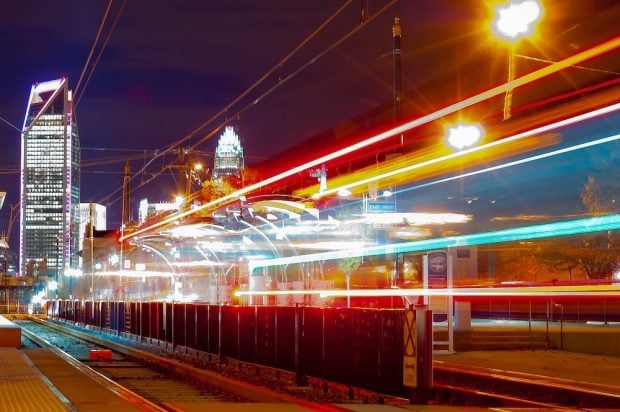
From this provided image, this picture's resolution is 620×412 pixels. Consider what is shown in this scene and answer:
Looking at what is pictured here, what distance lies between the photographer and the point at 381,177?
19.2 meters

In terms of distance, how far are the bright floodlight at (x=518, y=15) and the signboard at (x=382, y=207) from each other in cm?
506

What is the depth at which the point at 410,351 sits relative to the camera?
13.2m

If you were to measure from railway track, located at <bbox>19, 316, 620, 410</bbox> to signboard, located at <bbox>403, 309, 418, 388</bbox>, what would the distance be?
354 mm

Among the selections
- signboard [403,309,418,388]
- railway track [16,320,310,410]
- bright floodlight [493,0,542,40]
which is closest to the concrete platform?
railway track [16,320,310,410]

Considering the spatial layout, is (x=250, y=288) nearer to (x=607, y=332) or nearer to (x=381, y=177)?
(x=381, y=177)

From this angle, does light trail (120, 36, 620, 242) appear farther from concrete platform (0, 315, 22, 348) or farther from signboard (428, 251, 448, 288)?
concrete platform (0, 315, 22, 348)

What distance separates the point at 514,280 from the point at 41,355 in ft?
40.4

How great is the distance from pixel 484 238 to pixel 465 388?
283 centimetres

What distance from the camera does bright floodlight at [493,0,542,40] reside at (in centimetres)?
1488

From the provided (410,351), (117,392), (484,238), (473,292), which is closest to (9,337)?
(117,392)

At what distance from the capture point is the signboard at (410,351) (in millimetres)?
13016

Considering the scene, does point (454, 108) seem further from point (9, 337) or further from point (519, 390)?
point (9, 337)

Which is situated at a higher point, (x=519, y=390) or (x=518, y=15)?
(x=518, y=15)

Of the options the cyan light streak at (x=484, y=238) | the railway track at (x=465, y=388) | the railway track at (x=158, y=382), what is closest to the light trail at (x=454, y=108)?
the cyan light streak at (x=484, y=238)
